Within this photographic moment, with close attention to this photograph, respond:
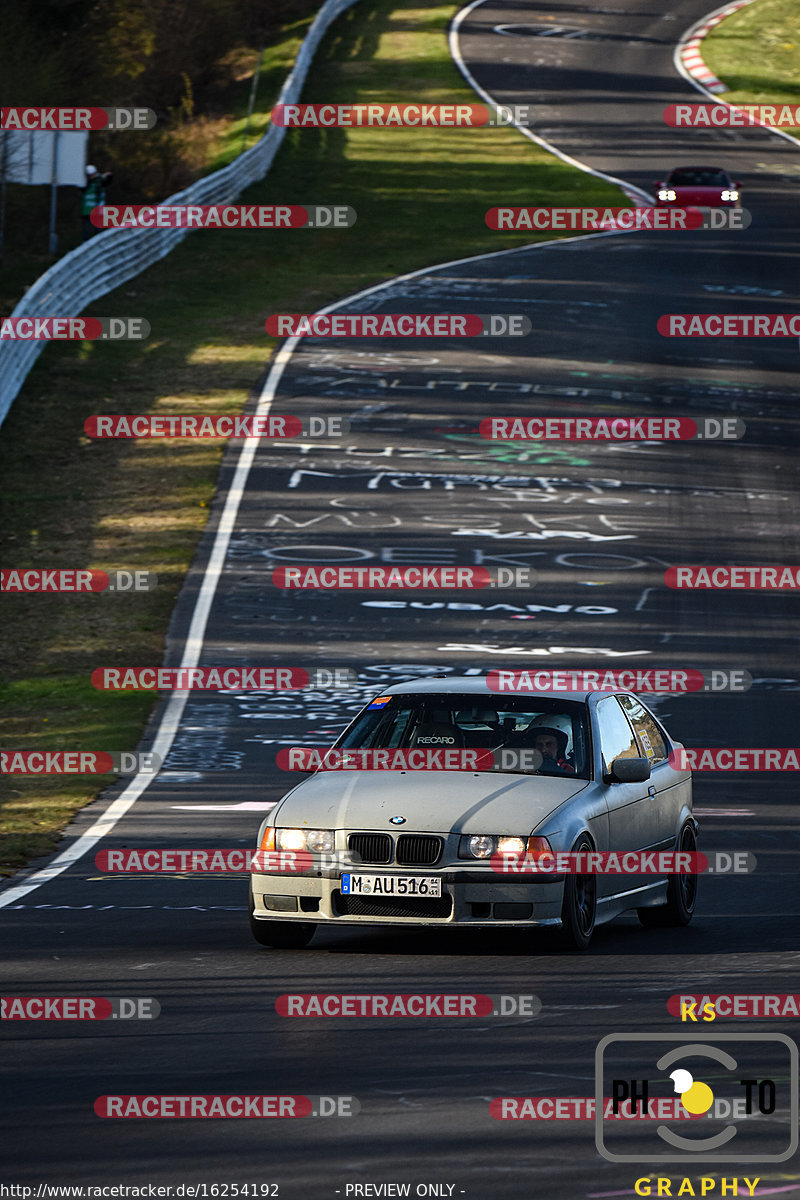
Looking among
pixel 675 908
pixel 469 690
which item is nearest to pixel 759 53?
pixel 675 908

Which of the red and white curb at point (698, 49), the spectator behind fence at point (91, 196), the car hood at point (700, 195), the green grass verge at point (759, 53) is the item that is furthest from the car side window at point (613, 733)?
the red and white curb at point (698, 49)

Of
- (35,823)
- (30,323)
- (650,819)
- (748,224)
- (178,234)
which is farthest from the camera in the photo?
Result: (748,224)

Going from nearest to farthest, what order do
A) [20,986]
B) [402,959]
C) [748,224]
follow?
[20,986]
[402,959]
[748,224]

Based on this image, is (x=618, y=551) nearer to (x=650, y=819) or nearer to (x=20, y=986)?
(x=650, y=819)

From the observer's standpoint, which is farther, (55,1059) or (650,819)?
(650,819)

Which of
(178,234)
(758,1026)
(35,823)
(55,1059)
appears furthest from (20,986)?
(178,234)

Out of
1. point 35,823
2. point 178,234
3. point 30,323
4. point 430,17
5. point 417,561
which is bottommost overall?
point 35,823

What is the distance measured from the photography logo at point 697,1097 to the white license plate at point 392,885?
1926 millimetres

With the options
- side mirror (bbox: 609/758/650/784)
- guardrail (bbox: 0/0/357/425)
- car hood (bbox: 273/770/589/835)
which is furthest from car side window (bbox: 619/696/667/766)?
guardrail (bbox: 0/0/357/425)

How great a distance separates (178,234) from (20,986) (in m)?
37.9

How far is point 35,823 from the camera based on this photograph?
1502 cm

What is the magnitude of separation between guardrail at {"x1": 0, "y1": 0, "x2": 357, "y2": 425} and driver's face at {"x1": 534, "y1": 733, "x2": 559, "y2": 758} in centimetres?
2063

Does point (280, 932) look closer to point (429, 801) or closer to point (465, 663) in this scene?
point (429, 801)

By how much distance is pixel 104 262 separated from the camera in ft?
128
